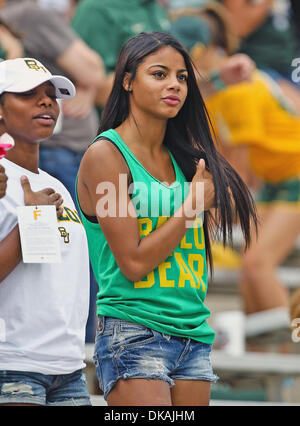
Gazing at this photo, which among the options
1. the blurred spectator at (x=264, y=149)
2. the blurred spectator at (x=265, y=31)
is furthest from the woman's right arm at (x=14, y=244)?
the blurred spectator at (x=265, y=31)

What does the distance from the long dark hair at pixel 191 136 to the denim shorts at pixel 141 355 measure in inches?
13.2

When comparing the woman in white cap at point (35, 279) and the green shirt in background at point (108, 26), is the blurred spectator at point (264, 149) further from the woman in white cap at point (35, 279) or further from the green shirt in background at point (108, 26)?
the woman in white cap at point (35, 279)

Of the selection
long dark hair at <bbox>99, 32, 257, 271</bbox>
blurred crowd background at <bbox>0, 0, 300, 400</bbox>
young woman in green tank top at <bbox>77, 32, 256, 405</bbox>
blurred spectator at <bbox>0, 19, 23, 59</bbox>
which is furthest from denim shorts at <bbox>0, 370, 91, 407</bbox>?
blurred spectator at <bbox>0, 19, 23, 59</bbox>

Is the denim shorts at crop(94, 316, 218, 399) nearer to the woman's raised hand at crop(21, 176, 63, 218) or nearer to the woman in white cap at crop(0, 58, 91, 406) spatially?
the woman in white cap at crop(0, 58, 91, 406)

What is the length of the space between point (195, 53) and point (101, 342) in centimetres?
289

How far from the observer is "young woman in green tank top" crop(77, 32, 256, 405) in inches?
98.0

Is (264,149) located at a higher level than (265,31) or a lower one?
lower

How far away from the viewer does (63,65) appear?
14.4 ft

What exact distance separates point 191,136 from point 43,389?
32.5 inches

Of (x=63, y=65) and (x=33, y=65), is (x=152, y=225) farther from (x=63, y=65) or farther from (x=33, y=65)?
(x=63, y=65)

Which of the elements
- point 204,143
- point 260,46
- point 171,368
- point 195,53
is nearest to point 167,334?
point 171,368

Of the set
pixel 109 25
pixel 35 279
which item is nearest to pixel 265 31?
pixel 109 25

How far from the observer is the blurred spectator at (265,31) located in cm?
627

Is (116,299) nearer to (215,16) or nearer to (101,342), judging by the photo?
(101,342)
